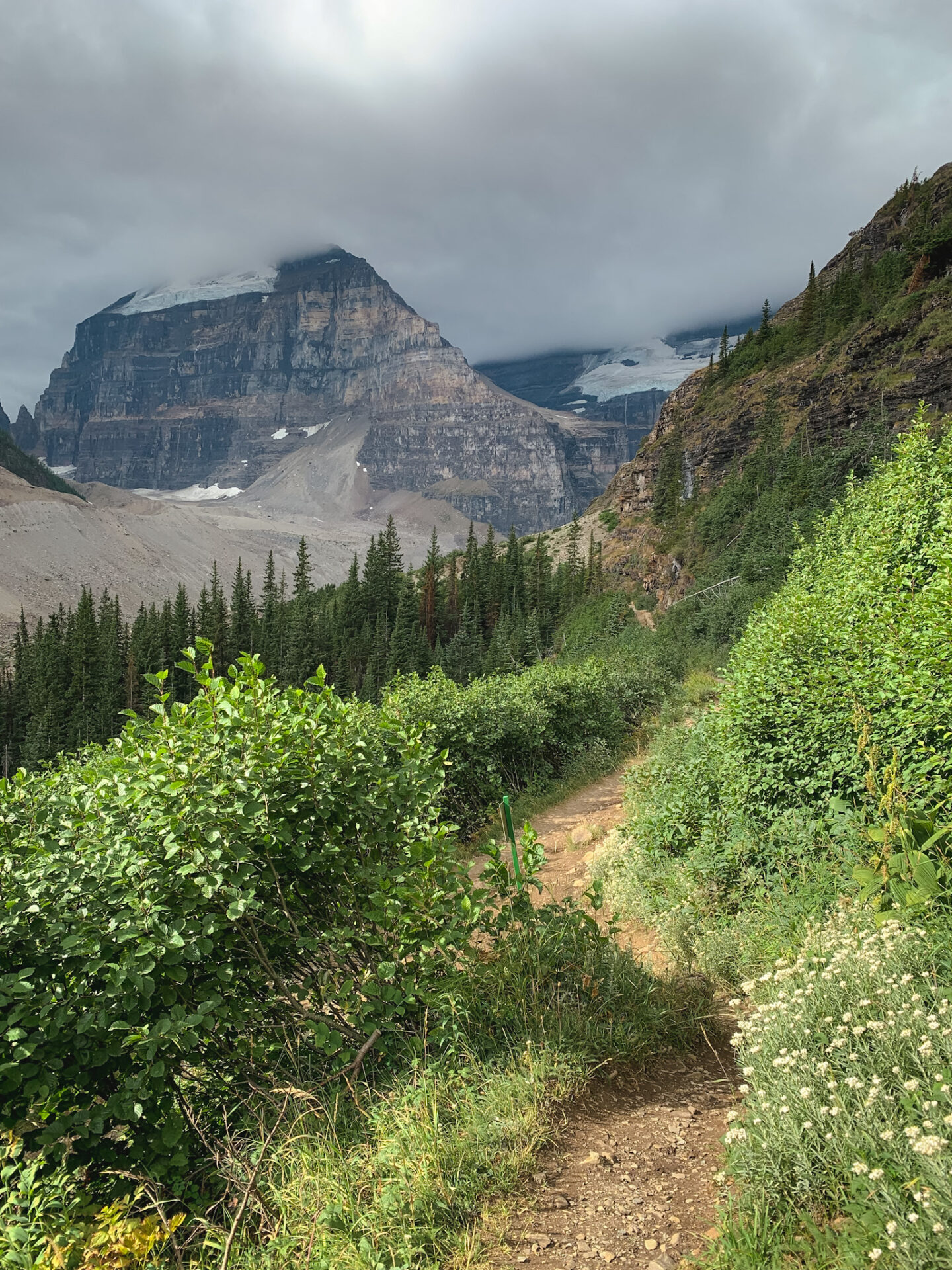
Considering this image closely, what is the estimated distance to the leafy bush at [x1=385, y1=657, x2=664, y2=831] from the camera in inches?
574

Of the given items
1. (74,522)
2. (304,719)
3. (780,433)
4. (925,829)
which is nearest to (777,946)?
(925,829)

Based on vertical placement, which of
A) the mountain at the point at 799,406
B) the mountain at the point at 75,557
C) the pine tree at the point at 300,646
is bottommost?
the pine tree at the point at 300,646

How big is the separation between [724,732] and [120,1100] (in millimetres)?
5980

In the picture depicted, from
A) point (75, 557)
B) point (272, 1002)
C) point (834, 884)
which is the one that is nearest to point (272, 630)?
point (75, 557)

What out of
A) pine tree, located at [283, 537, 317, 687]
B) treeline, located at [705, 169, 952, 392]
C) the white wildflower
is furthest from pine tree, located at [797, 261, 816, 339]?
the white wildflower

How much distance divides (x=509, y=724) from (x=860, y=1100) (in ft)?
42.8

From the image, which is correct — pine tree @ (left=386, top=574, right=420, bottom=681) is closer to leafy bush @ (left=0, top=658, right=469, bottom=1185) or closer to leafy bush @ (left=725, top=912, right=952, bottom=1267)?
leafy bush @ (left=0, top=658, right=469, bottom=1185)

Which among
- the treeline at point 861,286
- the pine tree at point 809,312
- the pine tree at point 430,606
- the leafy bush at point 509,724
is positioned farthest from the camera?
the pine tree at point 430,606

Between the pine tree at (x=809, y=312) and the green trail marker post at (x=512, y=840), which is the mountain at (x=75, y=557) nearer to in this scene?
the pine tree at (x=809, y=312)

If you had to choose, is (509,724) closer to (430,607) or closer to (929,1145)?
(929,1145)

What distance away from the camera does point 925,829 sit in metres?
4.54

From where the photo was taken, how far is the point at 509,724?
51.9ft

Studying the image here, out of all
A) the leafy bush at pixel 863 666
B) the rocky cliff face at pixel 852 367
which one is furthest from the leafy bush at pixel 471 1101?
the rocky cliff face at pixel 852 367

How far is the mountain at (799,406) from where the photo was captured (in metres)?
42.3
